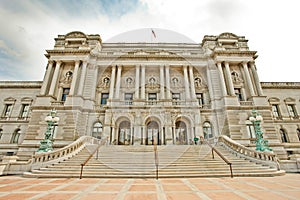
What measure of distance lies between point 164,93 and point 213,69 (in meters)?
8.42

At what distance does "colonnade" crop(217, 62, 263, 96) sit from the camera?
2074 centimetres

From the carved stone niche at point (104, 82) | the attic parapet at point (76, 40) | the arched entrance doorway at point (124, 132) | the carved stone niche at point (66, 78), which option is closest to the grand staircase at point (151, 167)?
the arched entrance doorway at point (124, 132)

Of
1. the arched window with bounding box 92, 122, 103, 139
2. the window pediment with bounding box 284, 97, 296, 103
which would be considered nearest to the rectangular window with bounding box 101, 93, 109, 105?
the arched window with bounding box 92, 122, 103, 139

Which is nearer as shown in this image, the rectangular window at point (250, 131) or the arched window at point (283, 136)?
the rectangular window at point (250, 131)

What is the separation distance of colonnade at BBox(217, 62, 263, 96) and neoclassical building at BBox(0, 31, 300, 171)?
0.13 meters

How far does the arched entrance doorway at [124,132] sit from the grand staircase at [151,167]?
6777 millimetres

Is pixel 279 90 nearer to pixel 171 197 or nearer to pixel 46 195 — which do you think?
pixel 171 197

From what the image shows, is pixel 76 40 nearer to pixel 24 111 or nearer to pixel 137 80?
pixel 137 80

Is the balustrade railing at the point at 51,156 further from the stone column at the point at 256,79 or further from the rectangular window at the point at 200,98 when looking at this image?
the stone column at the point at 256,79

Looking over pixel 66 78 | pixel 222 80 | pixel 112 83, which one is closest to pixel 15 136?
pixel 66 78

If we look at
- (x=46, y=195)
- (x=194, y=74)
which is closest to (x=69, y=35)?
(x=194, y=74)

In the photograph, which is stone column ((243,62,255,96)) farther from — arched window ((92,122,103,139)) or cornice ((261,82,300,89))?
arched window ((92,122,103,139))

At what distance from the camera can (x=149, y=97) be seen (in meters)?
22.1

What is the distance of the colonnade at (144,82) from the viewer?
20.8m
